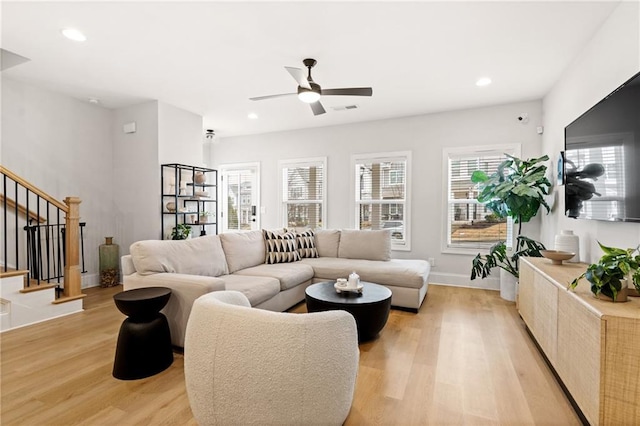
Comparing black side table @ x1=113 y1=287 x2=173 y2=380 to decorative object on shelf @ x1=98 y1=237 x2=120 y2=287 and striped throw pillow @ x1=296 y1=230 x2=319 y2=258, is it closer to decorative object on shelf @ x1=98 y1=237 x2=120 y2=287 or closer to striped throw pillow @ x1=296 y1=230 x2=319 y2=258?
striped throw pillow @ x1=296 y1=230 x2=319 y2=258

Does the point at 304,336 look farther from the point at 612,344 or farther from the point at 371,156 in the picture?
the point at 371,156

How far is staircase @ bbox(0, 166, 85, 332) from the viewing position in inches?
121

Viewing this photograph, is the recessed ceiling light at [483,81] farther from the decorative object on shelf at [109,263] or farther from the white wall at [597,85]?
the decorative object on shelf at [109,263]

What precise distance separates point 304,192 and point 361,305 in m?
3.67

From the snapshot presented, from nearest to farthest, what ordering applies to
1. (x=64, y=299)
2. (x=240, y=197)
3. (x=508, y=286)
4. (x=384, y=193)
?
(x=64, y=299) < (x=508, y=286) < (x=384, y=193) < (x=240, y=197)

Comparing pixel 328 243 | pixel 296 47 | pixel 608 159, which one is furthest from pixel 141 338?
pixel 608 159

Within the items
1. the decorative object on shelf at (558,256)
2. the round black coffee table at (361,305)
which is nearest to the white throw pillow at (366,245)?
the round black coffee table at (361,305)

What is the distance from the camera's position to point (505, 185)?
3.84 metres

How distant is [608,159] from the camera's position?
2172 mm

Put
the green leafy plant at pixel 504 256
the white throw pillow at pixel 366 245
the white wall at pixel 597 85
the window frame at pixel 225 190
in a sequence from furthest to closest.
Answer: the window frame at pixel 225 190 → the white throw pillow at pixel 366 245 → the green leafy plant at pixel 504 256 → the white wall at pixel 597 85

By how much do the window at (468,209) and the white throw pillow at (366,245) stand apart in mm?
1119

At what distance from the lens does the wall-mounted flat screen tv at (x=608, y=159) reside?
6.26 feet

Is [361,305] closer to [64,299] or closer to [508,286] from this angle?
[508,286]

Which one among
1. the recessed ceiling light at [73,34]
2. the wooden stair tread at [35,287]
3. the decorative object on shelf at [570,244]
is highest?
the recessed ceiling light at [73,34]
